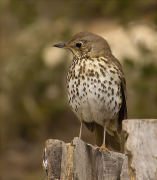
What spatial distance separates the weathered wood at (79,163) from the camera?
9.60ft

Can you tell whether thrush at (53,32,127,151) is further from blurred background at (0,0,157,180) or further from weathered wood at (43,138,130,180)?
blurred background at (0,0,157,180)

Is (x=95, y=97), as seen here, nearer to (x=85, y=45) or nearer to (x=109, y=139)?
(x=85, y=45)

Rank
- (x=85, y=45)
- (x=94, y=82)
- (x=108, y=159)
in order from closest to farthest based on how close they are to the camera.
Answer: (x=108, y=159), (x=94, y=82), (x=85, y=45)

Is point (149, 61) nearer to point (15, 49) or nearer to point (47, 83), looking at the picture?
point (47, 83)

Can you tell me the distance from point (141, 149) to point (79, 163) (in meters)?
0.59

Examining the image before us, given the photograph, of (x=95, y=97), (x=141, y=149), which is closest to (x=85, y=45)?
(x=95, y=97)

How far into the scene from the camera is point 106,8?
21.3 feet

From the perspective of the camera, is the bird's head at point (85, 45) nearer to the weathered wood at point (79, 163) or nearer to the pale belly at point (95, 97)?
the pale belly at point (95, 97)

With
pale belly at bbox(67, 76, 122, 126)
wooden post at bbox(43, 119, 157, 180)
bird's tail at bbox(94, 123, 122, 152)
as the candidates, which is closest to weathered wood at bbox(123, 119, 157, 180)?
wooden post at bbox(43, 119, 157, 180)

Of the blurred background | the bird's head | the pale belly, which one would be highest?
the blurred background

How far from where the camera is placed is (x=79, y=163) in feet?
9.76

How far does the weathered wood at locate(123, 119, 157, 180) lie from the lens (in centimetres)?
261

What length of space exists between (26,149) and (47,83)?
1684mm

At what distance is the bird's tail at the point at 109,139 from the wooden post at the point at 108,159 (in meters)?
1.29
